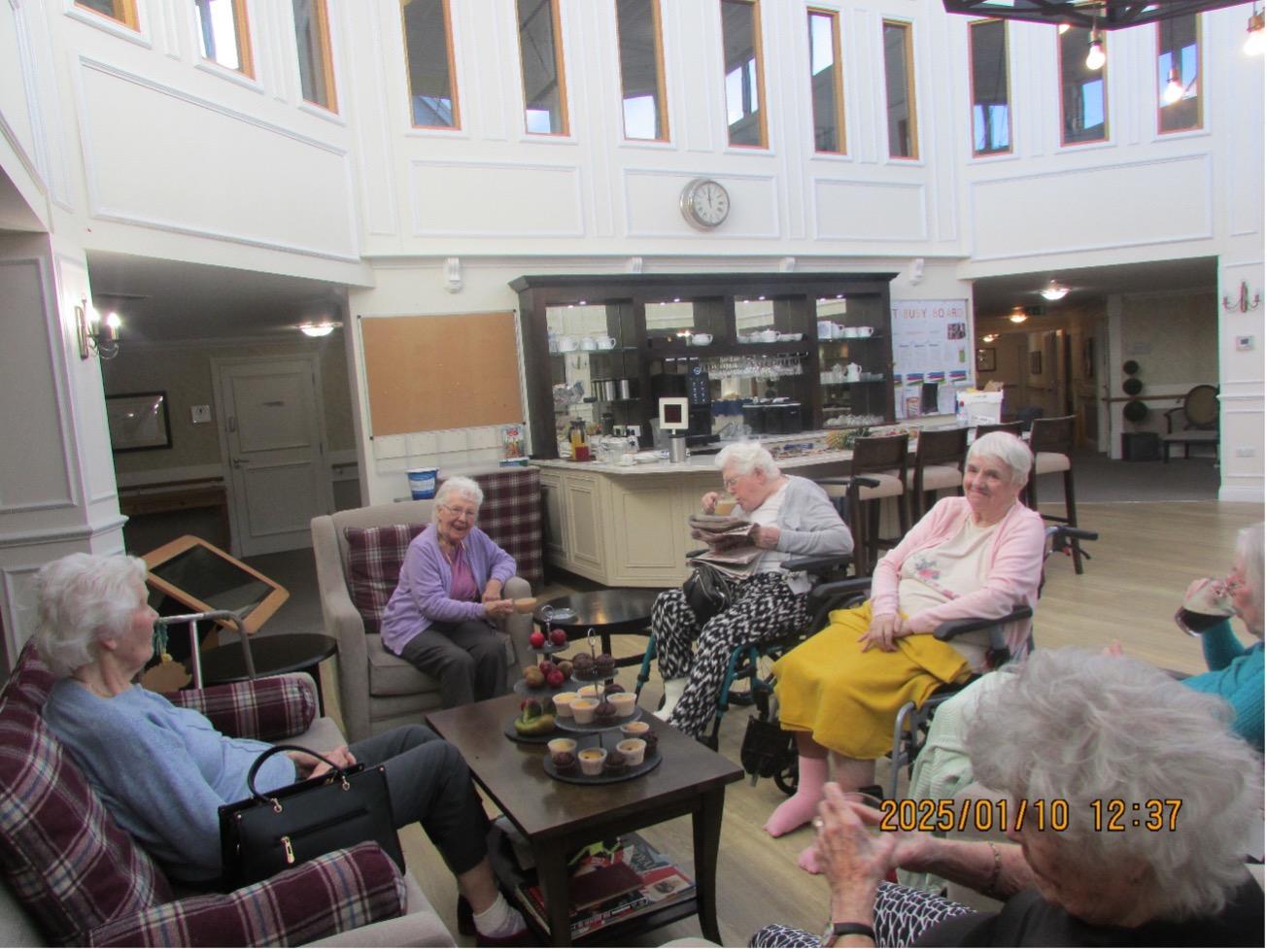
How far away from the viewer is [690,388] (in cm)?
699

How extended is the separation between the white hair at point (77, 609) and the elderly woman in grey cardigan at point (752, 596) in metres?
1.72

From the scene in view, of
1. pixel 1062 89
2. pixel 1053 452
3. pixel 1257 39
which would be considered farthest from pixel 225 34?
pixel 1062 89

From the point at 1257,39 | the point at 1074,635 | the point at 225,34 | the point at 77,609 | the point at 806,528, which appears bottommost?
the point at 1074,635

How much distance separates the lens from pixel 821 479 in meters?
5.61

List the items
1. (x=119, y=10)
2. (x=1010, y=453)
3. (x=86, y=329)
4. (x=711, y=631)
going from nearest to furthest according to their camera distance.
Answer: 1. (x=1010, y=453)
2. (x=711, y=631)
3. (x=86, y=329)
4. (x=119, y=10)

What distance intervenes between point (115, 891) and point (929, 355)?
8.40 m

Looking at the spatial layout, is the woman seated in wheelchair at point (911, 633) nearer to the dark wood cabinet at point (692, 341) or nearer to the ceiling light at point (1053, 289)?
the dark wood cabinet at point (692, 341)

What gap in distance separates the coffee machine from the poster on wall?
2345 millimetres

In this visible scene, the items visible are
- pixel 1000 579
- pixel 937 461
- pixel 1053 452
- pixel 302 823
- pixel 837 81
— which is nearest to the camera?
pixel 302 823

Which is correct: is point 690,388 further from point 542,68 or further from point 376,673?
point 376,673

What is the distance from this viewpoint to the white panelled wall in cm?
405

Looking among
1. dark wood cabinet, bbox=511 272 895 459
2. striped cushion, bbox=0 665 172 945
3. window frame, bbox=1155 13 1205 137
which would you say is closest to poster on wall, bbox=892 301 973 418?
dark wood cabinet, bbox=511 272 895 459

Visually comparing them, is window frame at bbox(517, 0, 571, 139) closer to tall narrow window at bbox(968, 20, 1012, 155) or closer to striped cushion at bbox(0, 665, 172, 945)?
tall narrow window at bbox(968, 20, 1012, 155)
